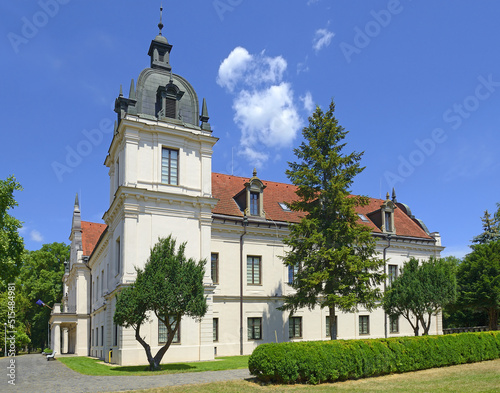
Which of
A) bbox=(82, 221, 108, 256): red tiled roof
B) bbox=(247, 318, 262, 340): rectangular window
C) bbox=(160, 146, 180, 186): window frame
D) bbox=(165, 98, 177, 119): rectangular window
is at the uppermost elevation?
bbox=(165, 98, 177, 119): rectangular window

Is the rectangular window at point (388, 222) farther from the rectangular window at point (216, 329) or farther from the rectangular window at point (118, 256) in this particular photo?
the rectangular window at point (118, 256)

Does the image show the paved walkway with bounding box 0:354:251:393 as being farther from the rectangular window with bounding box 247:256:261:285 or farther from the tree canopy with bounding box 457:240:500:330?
the tree canopy with bounding box 457:240:500:330

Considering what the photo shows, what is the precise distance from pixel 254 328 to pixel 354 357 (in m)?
14.4

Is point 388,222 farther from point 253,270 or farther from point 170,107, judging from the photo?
point 170,107

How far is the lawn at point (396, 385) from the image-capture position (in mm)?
14289

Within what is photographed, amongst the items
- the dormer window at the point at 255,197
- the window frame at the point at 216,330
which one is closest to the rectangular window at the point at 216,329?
the window frame at the point at 216,330

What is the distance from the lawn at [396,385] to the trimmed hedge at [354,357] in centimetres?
41

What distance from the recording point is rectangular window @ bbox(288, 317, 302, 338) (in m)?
32.2

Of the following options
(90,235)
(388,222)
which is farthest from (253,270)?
(90,235)

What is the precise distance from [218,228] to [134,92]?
10.00 meters

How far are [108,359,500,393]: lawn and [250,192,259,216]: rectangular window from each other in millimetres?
16464

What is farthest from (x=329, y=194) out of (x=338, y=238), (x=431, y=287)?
(x=431, y=287)

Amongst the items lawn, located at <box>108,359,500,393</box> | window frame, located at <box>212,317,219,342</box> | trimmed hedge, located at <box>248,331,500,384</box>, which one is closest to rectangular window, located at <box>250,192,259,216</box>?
window frame, located at <box>212,317,219,342</box>

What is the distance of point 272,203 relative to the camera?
1385 inches
